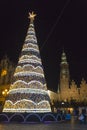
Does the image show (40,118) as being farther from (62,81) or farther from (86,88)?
(62,81)

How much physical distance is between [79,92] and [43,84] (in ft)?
195

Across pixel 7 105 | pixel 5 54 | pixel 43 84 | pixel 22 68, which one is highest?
pixel 5 54

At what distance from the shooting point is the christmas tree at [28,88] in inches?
824

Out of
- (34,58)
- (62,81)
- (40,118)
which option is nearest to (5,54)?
(34,58)

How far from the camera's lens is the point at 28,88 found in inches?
849

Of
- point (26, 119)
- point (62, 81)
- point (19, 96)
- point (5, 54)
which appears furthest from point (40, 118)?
point (62, 81)

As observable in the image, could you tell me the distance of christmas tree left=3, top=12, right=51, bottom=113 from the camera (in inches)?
824

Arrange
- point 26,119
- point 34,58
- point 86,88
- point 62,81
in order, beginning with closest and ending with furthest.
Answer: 1. point 26,119
2. point 34,58
3. point 86,88
4. point 62,81

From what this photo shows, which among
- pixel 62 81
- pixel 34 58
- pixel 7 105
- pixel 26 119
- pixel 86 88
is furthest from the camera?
pixel 62 81

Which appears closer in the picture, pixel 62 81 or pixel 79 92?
pixel 79 92

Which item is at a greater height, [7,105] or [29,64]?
[29,64]

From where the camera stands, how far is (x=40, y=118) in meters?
20.3

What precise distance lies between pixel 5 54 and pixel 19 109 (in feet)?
117

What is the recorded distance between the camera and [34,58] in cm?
A: 2336
